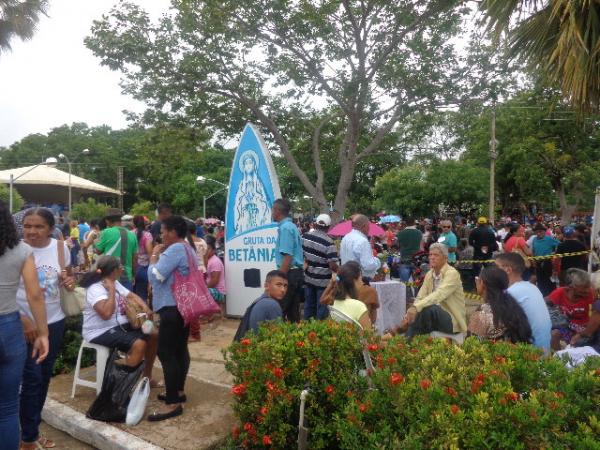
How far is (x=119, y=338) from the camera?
14.7 feet

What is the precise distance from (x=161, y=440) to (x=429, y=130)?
37.8ft

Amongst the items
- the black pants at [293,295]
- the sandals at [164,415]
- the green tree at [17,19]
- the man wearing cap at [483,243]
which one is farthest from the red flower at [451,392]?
the green tree at [17,19]

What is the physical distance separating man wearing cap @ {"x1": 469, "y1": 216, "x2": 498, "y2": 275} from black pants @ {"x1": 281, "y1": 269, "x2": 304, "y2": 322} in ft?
20.1

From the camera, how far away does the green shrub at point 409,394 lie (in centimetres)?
221

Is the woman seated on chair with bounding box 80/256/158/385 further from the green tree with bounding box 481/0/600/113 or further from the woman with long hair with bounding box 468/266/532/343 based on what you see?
the green tree with bounding box 481/0/600/113

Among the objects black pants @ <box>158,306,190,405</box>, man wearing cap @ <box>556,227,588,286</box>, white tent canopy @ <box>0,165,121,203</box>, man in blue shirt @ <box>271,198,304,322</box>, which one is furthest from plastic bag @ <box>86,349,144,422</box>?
white tent canopy @ <box>0,165,121,203</box>

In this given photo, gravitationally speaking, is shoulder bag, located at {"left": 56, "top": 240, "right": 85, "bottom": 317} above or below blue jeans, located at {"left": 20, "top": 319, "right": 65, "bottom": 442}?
above

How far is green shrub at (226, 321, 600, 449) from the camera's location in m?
2.21

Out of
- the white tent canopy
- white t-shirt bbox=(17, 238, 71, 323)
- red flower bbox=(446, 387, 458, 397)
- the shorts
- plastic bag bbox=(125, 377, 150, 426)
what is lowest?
plastic bag bbox=(125, 377, 150, 426)

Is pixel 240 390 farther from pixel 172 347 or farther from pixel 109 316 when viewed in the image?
pixel 109 316

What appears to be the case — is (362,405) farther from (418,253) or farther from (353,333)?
(418,253)

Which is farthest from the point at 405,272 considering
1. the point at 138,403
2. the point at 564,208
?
the point at 564,208

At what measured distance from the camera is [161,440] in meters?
3.90

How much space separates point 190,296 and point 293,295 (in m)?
2.00
